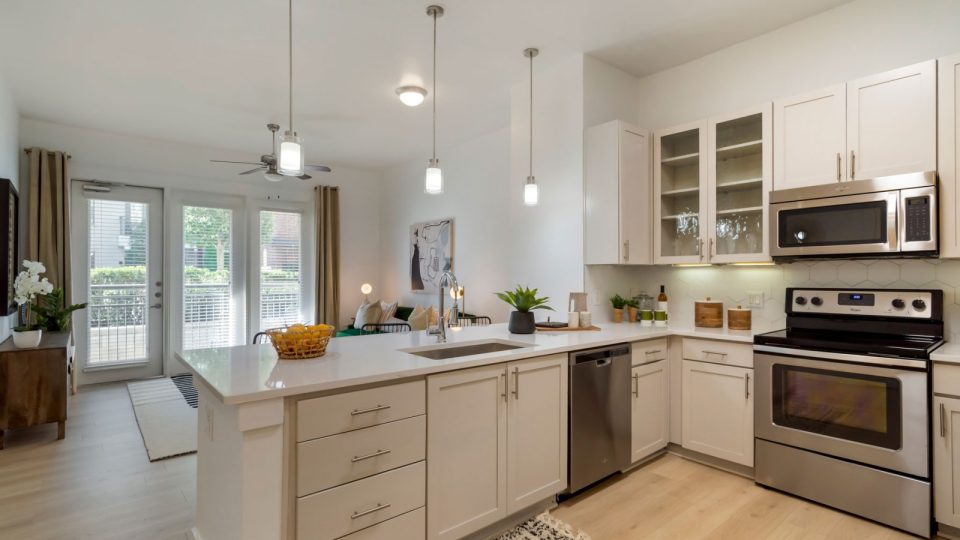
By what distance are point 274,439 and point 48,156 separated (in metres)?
5.36

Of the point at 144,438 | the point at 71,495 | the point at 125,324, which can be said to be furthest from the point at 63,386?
the point at 125,324

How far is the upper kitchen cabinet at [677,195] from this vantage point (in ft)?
10.8

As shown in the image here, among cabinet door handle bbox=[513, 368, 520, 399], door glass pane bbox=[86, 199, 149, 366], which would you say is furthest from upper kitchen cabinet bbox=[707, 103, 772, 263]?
door glass pane bbox=[86, 199, 149, 366]

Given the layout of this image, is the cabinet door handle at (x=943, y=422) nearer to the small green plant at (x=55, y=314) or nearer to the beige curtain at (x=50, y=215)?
the small green plant at (x=55, y=314)

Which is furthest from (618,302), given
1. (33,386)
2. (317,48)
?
(33,386)

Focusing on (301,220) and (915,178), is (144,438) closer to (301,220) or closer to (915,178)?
(301,220)

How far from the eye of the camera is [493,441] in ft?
6.91

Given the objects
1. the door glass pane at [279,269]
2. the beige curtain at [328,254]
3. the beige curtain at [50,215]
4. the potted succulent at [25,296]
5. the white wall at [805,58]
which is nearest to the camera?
the white wall at [805,58]

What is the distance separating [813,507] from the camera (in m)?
2.42

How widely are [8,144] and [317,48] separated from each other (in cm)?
316

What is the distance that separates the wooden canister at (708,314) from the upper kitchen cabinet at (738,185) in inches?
12.6

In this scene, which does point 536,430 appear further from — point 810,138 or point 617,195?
point 810,138

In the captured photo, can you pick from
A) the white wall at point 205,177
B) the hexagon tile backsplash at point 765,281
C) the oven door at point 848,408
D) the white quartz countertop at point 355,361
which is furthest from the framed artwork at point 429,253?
the oven door at point 848,408

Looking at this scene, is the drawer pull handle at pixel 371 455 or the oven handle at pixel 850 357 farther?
the oven handle at pixel 850 357
